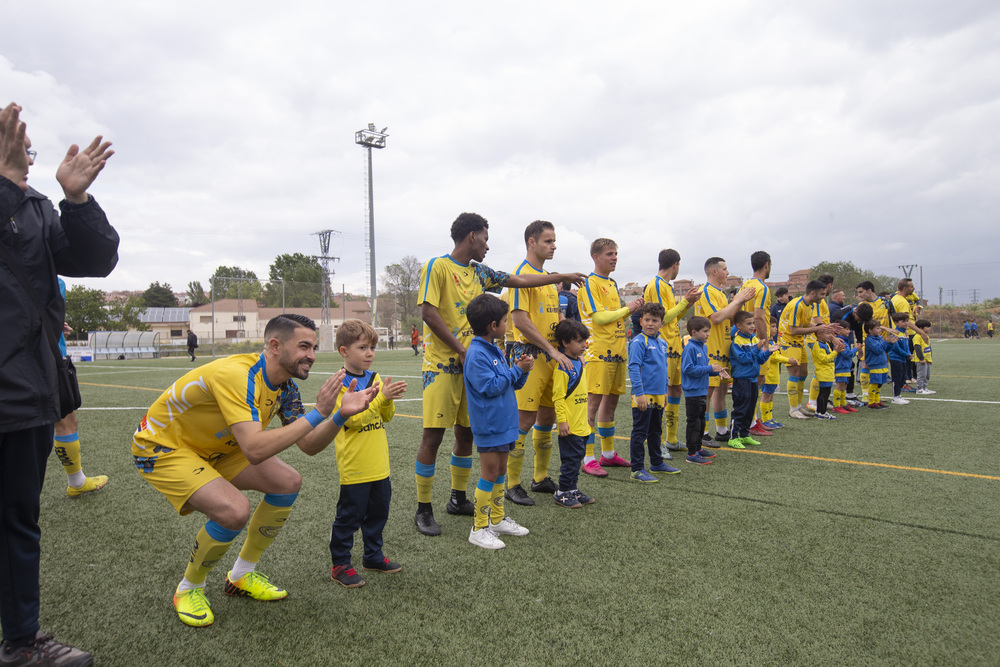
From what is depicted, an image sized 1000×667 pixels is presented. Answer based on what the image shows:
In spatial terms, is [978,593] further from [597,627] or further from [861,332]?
[861,332]

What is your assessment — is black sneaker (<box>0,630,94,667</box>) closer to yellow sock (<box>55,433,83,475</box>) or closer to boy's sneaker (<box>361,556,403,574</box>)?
boy's sneaker (<box>361,556,403,574</box>)

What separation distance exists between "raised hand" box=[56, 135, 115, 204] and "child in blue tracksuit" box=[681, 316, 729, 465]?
4.92 meters

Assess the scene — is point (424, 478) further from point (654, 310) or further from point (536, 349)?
point (654, 310)

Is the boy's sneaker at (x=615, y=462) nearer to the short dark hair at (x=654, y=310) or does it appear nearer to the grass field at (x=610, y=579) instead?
the grass field at (x=610, y=579)

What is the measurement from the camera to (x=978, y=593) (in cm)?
270

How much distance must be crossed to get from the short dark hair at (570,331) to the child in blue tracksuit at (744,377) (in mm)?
2822

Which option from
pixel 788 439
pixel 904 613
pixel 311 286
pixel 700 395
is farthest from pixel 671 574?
pixel 311 286

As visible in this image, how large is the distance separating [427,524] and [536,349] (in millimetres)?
1522

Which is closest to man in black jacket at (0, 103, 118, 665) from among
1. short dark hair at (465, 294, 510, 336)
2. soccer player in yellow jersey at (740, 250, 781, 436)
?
short dark hair at (465, 294, 510, 336)

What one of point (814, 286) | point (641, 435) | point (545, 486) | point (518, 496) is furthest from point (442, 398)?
point (814, 286)

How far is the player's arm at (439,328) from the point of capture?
369 centimetres

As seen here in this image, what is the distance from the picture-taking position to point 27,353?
7.07 feet

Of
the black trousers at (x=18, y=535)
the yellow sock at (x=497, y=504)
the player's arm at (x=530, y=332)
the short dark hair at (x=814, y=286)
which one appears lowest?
the yellow sock at (x=497, y=504)

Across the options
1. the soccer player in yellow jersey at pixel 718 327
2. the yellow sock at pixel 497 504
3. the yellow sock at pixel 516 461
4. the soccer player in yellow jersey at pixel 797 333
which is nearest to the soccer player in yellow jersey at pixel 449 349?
the yellow sock at pixel 497 504
